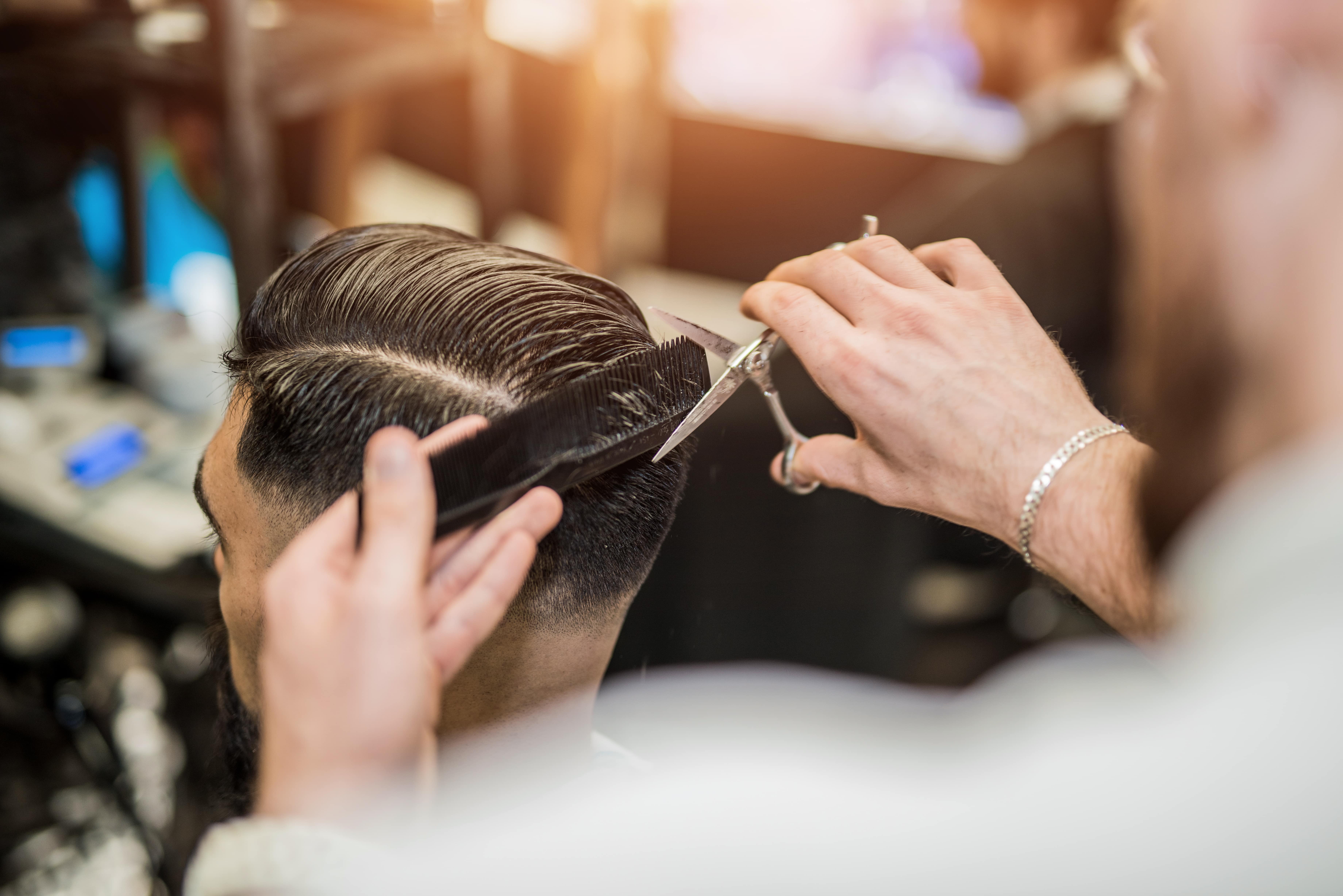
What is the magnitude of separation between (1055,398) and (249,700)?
814 millimetres

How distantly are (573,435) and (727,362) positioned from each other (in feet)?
0.63

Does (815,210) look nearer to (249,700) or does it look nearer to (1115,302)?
(1115,302)

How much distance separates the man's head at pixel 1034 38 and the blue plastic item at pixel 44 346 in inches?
110

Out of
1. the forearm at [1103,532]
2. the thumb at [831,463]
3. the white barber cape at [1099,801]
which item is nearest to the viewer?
the white barber cape at [1099,801]

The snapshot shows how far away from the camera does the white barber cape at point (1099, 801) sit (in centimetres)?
49

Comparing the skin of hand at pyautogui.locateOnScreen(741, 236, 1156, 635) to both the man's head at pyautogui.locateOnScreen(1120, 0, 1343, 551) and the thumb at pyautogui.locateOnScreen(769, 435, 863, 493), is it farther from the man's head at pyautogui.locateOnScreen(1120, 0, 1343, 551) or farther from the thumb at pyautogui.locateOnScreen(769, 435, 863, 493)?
the man's head at pyautogui.locateOnScreen(1120, 0, 1343, 551)

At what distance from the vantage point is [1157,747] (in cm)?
52

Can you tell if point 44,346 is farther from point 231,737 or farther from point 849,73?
point 849,73

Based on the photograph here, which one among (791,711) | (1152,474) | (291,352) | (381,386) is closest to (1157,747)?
(1152,474)

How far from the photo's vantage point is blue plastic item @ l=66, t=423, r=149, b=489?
1835 millimetres

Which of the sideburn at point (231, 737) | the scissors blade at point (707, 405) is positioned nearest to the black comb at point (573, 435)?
the scissors blade at point (707, 405)

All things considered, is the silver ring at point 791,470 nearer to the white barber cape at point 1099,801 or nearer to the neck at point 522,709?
the neck at point 522,709

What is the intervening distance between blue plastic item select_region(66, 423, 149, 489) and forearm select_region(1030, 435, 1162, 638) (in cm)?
180

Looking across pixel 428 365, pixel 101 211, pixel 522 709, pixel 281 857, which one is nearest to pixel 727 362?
pixel 428 365
